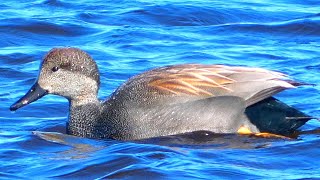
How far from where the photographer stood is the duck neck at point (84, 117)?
31.3 ft

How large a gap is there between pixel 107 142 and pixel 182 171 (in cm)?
121

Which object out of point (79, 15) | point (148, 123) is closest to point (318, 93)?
point (148, 123)

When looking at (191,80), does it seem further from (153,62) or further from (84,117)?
(153,62)

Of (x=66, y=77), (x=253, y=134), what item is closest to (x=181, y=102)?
(x=253, y=134)

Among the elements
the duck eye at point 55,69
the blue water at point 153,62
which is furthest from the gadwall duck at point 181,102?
the blue water at point 153,62

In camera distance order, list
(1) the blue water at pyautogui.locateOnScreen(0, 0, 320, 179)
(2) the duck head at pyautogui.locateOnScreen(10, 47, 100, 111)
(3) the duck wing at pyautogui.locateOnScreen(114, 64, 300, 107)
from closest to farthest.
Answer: (1) the blue water at pyautogui.locateOnScreen(0, 0, 320, 179), (3) the duck wing at pyautogui.locateOnScreen(114, 64, 300, 107), (2) the duck head at pyautogui.locateOnScreen(10, 47, 100, 111)

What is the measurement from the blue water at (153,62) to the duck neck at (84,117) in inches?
4.4

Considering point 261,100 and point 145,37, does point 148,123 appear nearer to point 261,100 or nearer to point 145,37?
point 261,100

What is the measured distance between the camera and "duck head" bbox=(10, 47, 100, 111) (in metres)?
9.53

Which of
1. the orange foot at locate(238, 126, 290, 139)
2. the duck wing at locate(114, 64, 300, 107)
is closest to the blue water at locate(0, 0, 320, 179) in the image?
the orange foot at locate(238, 126, 290, 139)

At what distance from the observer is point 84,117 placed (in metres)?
9.62

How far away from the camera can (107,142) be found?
30.5ft

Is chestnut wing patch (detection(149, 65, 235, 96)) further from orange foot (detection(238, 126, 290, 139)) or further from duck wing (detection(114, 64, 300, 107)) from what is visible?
orange foot (detection(238, 126, 290, 139))

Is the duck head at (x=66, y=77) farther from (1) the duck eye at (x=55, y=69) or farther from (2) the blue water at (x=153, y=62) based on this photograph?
(2) the blue water at (x=153, y=62)
